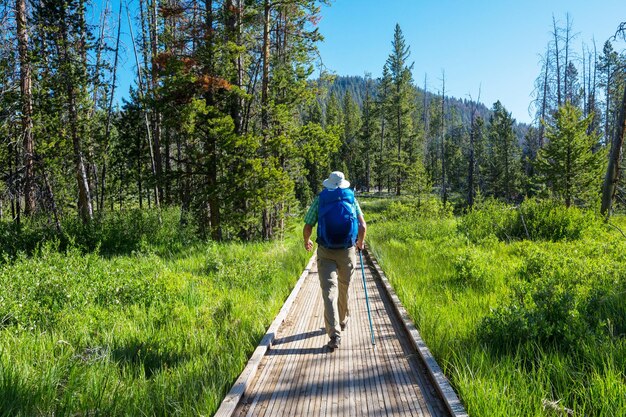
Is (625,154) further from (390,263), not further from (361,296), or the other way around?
(361,296)

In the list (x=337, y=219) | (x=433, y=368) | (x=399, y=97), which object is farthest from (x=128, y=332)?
(x=399, y=97)

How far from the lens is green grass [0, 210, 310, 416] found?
131 inches

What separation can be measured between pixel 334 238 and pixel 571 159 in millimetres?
22466

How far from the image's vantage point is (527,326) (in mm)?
4078

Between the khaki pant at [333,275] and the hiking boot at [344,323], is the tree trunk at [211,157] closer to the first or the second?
the hiking boot at [344,323]

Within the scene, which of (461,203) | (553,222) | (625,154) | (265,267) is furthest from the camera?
(461,203)

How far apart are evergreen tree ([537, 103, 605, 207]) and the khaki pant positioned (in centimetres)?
2154

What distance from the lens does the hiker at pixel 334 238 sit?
4.75m

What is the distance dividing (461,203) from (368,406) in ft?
141

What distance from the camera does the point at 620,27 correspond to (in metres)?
10.0

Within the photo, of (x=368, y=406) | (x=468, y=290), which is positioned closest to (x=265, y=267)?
(x=468, y=290)

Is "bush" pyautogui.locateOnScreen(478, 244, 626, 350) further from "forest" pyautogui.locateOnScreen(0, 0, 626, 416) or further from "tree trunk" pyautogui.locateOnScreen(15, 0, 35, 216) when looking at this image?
"tree trunk" pyautogui.locateOnScreen(15, 0, 35, 216)

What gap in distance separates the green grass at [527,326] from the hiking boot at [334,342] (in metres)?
1.10

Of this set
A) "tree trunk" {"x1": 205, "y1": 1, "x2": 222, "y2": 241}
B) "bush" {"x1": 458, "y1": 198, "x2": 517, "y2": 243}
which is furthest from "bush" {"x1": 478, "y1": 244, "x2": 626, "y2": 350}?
"tree trunk" {"x1": 205, "y1": 1, "x2": 222, "y2": 241}
